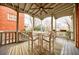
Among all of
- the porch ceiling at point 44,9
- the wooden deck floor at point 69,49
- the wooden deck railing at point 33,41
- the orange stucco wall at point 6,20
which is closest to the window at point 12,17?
the orange stucco wall at point 6,20

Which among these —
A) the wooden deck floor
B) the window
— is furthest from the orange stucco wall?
the wooden deck floor

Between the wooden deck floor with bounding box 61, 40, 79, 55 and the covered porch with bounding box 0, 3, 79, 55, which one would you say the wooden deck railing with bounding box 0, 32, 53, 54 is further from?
the wooden deck floor with bounding box 61, 40, 79, 55

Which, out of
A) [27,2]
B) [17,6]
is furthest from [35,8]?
[17,6]

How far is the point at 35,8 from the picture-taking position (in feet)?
9.14

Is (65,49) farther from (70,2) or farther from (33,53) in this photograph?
(70,2)

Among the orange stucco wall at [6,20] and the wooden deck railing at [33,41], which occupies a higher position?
the orange stucco wall at [6,20]

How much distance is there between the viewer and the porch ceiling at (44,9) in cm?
274

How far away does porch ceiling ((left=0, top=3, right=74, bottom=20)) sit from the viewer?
274 cm

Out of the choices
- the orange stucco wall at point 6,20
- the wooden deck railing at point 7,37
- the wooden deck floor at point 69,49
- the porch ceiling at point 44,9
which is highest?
the porch ceiling at point 44,9

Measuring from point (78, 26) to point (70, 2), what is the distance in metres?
0.57

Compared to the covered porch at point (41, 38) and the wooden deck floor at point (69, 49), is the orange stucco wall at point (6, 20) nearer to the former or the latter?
the covered porch at point (41, 38)

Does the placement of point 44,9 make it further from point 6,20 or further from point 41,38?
point 6,20

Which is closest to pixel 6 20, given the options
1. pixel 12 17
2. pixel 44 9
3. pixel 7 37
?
pixel 12 17

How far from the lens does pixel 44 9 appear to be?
274 centimetres
